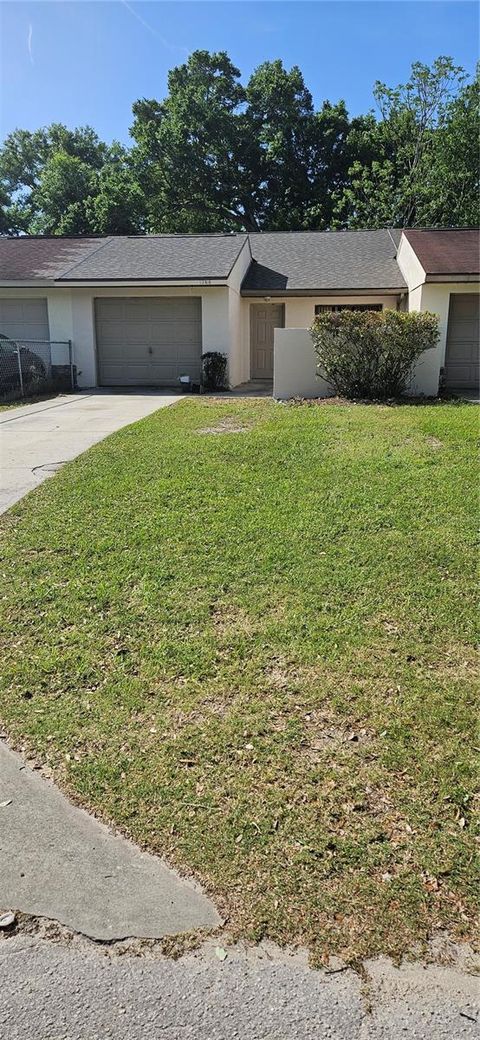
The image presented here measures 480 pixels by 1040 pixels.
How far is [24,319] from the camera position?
17125 millimetres

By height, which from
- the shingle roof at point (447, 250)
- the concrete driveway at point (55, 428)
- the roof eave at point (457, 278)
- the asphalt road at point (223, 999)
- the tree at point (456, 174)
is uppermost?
the tree at point (456, 174)

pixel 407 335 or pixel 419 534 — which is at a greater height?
pixel 407 335

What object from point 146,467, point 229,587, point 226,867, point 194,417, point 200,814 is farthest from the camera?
point 194,417

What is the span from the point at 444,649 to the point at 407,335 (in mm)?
8842

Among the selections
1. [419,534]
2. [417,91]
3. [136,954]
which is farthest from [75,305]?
[417,91]

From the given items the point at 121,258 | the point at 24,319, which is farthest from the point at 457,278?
the point at 24,319

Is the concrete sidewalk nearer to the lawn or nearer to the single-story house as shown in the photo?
the lawn

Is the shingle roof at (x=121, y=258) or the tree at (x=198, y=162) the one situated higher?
the tree at (x=198, y=162)

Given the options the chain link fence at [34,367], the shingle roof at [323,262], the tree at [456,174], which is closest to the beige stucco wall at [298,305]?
the shingle roof at [323,262]

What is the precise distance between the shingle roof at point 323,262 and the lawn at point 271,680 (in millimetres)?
11945

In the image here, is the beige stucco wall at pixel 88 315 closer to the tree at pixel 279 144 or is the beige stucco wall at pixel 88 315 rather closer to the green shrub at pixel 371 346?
Answer: the green shrub at pixel 371 346

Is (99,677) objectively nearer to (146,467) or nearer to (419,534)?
(419,534)

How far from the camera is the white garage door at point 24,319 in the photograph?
17.0 metres

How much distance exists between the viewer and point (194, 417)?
34.4 feet
